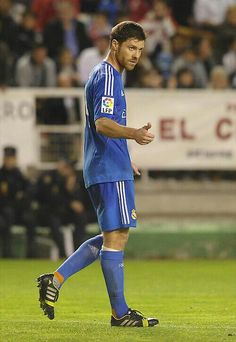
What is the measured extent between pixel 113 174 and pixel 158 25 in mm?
12253

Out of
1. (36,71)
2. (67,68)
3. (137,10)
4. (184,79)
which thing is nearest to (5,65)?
(36,71)

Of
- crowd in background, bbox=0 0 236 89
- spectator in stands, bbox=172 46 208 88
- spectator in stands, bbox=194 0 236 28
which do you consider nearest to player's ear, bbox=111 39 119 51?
crowd in background, bbox=0 0 236 89

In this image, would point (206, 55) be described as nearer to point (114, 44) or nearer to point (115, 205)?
point (114, 44)

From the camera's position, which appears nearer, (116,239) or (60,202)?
(116,239)

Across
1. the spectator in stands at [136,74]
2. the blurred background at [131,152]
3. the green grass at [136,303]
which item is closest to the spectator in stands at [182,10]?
the blurred background at [131,152]

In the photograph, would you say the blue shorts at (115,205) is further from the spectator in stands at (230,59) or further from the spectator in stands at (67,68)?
the spectator in stands at (230,59)

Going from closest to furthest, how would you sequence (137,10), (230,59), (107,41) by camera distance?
1. (107,41)
2. (230,59)
3. (137,10)

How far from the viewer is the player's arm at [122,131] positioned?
8.20m

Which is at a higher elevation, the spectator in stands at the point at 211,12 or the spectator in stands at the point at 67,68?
the spectator in stands at the point at 211,12

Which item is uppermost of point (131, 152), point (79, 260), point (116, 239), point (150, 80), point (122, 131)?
point (122, 131)

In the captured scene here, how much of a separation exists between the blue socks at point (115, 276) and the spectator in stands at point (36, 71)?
989 centimetres

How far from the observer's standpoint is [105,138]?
28.5 feet

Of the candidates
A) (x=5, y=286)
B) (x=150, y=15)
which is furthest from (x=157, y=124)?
(x=5, y=286)

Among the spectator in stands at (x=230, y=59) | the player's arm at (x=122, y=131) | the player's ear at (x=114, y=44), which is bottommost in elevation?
Result: the spectator in stands at (x=230, y=59)
